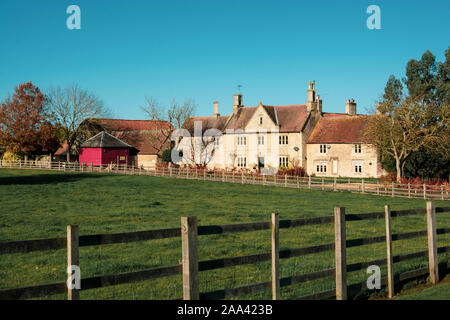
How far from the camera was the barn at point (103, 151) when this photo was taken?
7144 centimetres

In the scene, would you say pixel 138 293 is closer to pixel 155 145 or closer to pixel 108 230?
pixel 108 230

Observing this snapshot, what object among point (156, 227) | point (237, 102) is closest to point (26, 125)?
point (237, 102)

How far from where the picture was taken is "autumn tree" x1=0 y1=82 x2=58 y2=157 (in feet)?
242

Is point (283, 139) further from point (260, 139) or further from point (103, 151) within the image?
point (103, 151)

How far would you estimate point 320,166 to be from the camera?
64.6 metres

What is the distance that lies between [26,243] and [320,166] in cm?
6097

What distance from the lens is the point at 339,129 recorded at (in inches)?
2520

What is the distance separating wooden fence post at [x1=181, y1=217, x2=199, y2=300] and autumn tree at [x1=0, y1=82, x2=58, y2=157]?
73.2m

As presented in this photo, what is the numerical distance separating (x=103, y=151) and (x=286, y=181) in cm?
3608

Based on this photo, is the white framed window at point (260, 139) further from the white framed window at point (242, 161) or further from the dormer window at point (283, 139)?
the white framed window at point (242, 161)

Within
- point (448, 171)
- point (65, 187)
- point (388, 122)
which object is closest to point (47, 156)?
point (65, 187)

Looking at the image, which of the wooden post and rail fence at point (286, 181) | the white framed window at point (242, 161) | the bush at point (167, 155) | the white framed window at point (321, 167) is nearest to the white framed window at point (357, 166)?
the white framed window at point (321, 167)

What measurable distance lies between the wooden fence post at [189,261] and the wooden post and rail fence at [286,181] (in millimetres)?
33439

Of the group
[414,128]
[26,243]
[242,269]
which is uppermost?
[414,128]
